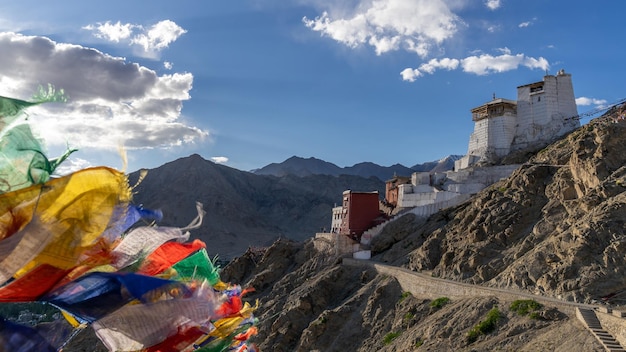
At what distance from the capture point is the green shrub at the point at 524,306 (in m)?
18.5

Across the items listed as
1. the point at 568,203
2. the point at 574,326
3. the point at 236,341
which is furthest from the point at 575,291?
the point at 236,341

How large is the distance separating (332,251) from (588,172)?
773 inches

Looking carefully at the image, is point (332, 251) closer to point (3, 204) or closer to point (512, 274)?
point (512, 274)

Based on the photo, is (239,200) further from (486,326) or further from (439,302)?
(486,326)

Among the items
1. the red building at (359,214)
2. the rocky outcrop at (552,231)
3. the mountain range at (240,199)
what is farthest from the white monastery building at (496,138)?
the mountain range at (240,199)

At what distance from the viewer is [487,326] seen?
19234mm

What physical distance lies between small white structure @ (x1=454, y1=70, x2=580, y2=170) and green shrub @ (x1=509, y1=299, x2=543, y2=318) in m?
26.7

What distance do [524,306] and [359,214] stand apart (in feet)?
78.8

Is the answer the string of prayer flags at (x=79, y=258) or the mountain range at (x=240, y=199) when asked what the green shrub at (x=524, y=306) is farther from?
the mountain range at (x=240, y=199)

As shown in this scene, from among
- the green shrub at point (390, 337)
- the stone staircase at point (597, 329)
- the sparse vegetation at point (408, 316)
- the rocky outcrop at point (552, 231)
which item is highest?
the rocky outcrop at point (552, 231)

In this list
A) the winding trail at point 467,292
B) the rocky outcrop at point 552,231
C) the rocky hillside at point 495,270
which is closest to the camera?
the winding trail at point 467,292

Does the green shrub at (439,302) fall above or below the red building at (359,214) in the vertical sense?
below

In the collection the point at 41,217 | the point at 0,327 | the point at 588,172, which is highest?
the point at 588,172

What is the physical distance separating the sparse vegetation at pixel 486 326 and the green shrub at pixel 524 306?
2.06 feet
